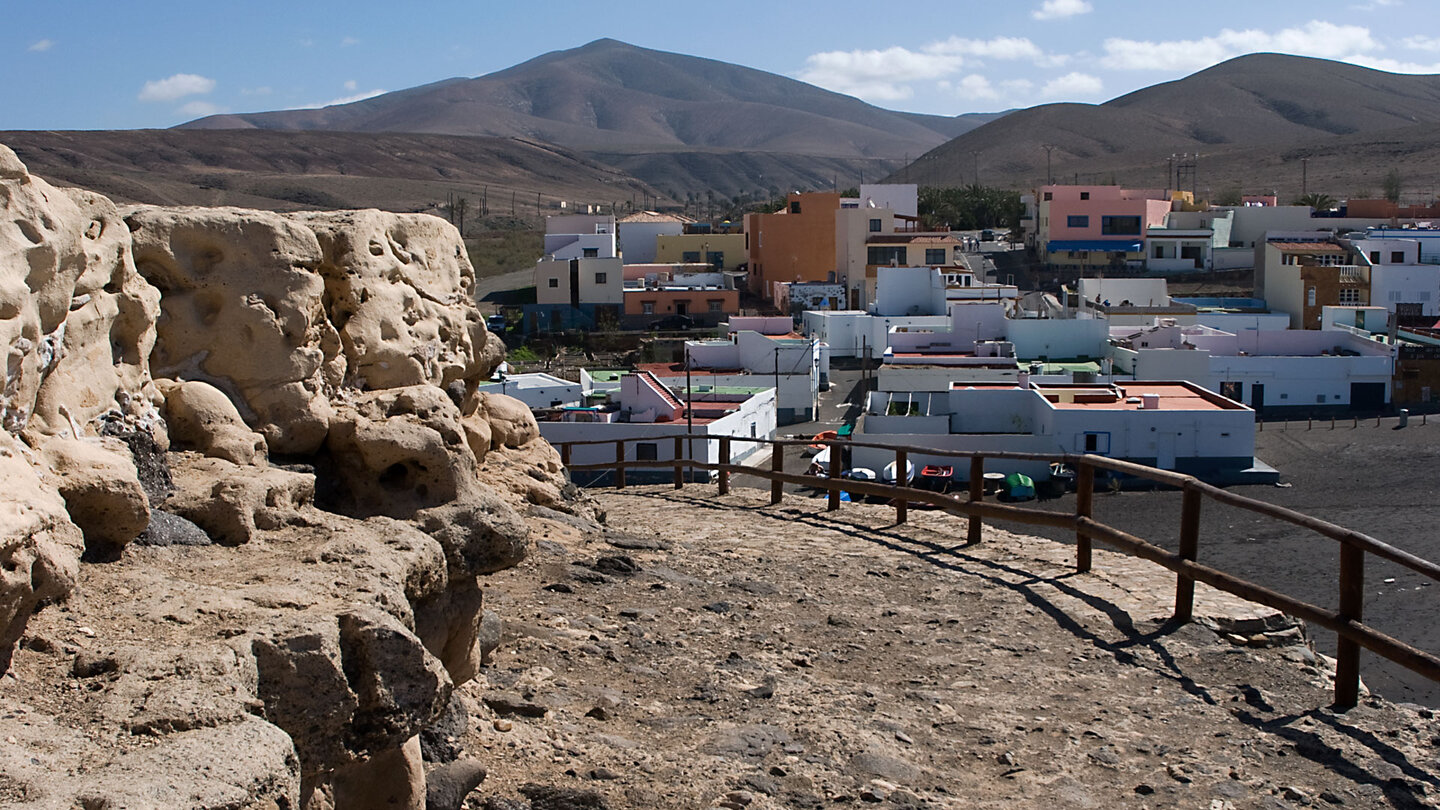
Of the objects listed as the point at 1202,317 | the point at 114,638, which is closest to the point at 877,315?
the point at 1202,317

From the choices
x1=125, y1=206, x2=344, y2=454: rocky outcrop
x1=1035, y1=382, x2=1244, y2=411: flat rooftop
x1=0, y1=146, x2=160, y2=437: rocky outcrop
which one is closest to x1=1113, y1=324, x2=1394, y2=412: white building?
x1=1035, y1=382, x2=1244, y2=411: flat rooftop

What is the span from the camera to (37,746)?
279cm

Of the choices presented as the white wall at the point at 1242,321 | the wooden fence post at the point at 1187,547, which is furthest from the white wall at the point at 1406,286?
the wooden fence post at the point at 1187,547

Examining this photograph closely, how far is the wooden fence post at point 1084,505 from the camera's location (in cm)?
747

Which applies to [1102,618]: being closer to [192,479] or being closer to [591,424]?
[192,479]

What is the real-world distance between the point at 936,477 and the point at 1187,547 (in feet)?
73.1

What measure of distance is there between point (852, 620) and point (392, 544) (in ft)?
10.1

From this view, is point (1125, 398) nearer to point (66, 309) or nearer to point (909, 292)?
point (909, 292)

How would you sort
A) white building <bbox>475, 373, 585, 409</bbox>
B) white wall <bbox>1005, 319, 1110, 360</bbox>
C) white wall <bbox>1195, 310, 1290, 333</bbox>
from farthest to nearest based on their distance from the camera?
white wall <bbox>1195, 310, 1290, 333</bbox>, white wall <bbox>1005, 319, 1110, 360</bbox>, white building <bbox>475, 373, 585, 409</bbox>

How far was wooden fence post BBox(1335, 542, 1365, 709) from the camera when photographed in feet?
17.5

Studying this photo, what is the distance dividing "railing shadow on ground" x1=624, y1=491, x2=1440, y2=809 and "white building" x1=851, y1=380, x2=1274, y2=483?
20.9 meters

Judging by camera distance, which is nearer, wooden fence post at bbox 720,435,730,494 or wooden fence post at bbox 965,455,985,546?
wooden fence post at bbox 965,455,985,546

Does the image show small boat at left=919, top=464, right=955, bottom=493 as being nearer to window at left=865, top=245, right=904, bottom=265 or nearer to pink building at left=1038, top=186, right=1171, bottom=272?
window at left=865, top=245, right=904, bottom=265

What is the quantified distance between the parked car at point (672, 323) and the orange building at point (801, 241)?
640 centimetres
